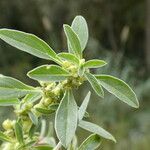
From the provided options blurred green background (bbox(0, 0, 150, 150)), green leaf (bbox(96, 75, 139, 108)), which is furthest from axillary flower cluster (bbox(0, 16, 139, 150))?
blurred green background (bbox(0, 0, 150, 150))

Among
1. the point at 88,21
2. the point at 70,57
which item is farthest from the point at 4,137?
the point at 88,21

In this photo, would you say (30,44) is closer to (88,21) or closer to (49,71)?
(49,71)

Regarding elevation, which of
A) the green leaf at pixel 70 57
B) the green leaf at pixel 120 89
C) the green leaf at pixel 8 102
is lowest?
the green leaf at pixel 8 102

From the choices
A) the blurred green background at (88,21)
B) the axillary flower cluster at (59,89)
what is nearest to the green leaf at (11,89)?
the axillary flower cluster at (59,89)

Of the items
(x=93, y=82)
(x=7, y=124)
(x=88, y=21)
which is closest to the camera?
(x=93, y=82)

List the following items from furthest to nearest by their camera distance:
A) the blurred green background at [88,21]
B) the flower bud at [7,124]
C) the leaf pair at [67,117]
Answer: the blurred green background at [88,21] → the flower bud at [7,124] → the leaf pair at [67,117]

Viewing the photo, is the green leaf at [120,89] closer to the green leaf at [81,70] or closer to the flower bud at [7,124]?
the green leaf at [81,70]

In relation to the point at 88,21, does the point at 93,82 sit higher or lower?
higher

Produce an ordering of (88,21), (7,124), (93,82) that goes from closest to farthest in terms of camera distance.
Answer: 1. (93,82)
2. (7,124)
3. (88,21)

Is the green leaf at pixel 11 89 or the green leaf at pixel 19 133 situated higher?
the green leaf at pixel 11 89

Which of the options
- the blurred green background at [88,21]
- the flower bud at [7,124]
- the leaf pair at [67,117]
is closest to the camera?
the leaf pair at [67,117]
